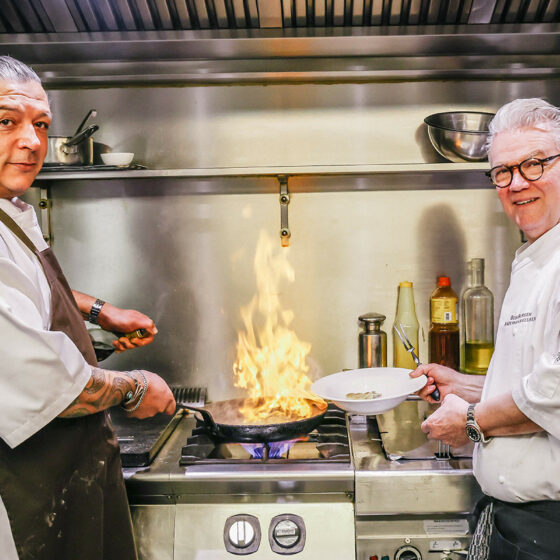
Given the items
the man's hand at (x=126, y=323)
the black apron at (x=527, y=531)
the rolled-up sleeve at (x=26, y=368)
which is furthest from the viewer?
the man's hand at (x=126, y=323)

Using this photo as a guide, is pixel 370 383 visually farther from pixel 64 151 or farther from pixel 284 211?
pixel 64 151

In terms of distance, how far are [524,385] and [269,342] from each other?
120 cm

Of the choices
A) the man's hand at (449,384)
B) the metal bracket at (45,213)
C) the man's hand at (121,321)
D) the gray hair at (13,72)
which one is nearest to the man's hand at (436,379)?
the man's hand at (449,384)

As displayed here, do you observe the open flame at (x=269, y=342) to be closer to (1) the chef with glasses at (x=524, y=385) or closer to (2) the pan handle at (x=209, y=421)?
(2) the pan handle at (x=209, y=421)

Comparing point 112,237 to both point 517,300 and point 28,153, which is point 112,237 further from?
point 517,300

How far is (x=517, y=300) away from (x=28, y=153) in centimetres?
123

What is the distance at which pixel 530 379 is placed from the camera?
1.26 meters

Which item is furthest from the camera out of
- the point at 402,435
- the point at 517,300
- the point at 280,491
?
the point at 402,435

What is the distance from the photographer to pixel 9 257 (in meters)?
1.30

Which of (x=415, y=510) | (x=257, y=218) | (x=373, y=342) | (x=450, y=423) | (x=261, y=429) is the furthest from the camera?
(x=257, y=218)

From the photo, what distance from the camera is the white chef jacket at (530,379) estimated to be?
4.06ft

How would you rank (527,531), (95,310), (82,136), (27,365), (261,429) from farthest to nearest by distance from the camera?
(82,136) → (95,310) → (261,429) → (527,531) → (27,365)

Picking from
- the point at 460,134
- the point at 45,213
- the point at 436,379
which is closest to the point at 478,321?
the point at 436,379

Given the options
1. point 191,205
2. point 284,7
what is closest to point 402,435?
point 191,205
